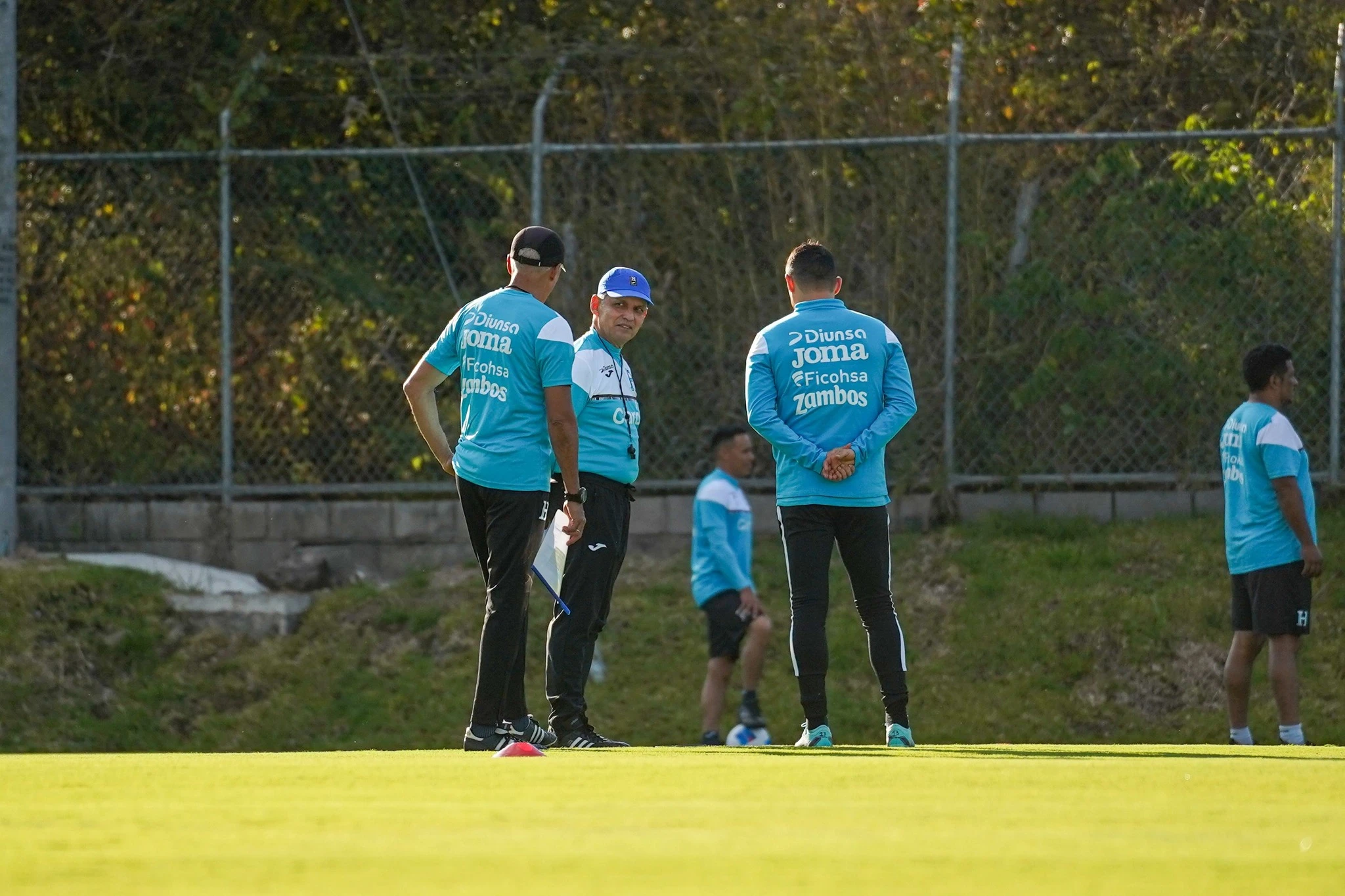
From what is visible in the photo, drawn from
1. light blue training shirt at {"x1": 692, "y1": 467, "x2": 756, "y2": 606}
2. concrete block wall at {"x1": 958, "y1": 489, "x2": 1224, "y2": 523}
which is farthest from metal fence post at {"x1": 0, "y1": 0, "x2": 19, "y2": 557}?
concrete block wall at {"x1": 958, "y1": 489, "x2": 1224, "y2": 523}

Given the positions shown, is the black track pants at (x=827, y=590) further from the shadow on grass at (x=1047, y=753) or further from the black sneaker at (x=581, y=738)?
the black sneaker at (x=581, y=738)

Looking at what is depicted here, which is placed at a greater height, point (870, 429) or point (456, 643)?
point (870, 429)

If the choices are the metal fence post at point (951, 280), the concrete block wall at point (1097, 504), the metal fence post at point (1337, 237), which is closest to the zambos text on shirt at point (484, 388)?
the metal fence post at point (951, 280)

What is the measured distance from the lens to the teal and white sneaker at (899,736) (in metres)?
7.52

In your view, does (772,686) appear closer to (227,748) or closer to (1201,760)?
(227,748)

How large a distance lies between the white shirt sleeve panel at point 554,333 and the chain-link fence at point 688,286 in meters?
4.73

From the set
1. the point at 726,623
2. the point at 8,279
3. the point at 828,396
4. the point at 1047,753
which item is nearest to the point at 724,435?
the point at 726,623

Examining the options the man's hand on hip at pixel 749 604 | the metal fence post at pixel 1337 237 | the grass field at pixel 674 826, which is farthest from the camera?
the metal fence post at pixel 1337 237

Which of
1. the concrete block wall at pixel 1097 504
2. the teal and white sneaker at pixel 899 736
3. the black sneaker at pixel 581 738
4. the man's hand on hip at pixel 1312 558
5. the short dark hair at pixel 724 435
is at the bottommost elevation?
the black sneaker at pixel 581 738

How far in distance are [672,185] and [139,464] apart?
3.61 meters

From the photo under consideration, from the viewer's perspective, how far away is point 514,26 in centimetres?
1305

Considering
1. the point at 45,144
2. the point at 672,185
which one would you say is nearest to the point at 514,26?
the point at 672,185

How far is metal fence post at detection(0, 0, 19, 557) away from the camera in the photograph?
11383 millimetres

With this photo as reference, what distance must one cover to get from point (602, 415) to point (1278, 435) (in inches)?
122
